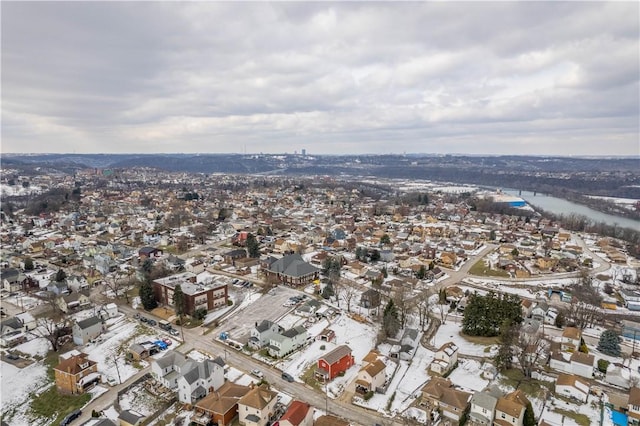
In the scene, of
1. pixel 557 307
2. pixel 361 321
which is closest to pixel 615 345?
pixel 557 307

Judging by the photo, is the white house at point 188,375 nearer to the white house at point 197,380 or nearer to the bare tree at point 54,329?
the white house at point 197,380

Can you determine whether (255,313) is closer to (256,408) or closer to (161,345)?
(161,345)

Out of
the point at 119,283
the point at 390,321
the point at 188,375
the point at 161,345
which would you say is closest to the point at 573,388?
the point at 390,321

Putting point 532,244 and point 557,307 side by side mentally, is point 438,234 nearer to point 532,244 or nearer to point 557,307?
point 532,244

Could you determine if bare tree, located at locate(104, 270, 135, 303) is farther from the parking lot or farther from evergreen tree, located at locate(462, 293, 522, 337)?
evergreen tree, located at locate(462, 293, 522, 337)

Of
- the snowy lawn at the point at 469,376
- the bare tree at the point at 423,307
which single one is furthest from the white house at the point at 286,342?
the snowy lawn at the point at 469,376

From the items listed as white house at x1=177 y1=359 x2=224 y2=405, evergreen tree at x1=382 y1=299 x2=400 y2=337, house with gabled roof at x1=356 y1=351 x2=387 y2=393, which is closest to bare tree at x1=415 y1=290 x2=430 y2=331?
evergreen tree at x1=382 y1=299 x2=400 y2=337
